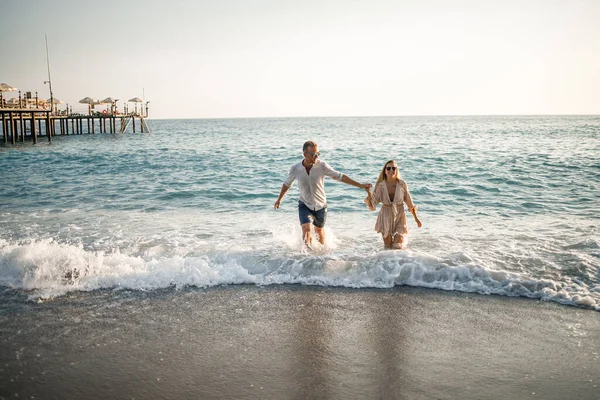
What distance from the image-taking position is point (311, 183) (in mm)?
6570

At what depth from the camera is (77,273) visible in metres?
5.82

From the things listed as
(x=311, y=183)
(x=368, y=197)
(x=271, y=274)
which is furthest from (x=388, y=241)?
(x=271, y=274)

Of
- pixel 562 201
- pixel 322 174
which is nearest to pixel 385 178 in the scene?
pixel 322 174

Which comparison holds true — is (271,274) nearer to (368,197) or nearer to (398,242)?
(368,197)

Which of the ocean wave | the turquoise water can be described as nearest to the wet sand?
the ocean wave

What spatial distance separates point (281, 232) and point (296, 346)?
4896 mm

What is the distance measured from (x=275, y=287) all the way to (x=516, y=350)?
9.53ft

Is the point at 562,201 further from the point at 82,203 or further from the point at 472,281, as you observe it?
the point at 82,203

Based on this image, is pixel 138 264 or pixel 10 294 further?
pixel 138 264

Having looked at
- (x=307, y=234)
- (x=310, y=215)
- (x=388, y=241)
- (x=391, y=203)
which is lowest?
(x=388, y=241)

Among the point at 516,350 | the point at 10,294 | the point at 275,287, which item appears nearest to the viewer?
the point at 516,350

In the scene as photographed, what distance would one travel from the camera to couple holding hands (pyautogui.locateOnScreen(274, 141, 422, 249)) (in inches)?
258

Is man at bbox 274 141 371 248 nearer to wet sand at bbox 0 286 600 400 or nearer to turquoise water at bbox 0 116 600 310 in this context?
turquoise water at bbox 0 116 600 310

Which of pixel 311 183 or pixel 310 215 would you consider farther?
pixel 310 215
